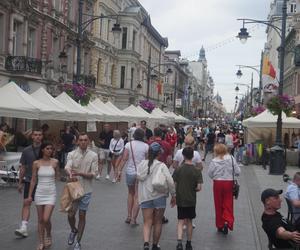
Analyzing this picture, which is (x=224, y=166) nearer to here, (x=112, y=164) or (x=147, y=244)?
(x=147, y=244)

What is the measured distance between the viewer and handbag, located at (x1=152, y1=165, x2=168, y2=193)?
8.03m

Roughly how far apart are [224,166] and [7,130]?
9.08 metres

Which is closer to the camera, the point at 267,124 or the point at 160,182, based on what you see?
the point at 160,182

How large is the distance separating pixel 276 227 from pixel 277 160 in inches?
637

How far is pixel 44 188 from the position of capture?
8.02 metres

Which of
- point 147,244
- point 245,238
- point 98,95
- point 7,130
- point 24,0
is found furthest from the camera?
point 98,95

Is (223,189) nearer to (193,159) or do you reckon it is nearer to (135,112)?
(193,159)

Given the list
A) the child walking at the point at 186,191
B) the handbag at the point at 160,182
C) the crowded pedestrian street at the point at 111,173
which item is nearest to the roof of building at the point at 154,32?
the crowded pedestrian street at the point at 111,173

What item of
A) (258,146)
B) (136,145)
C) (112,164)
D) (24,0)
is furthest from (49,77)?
(136,145)

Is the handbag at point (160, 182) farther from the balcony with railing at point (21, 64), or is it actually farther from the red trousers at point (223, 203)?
the balcony with railing at point (21, 64)

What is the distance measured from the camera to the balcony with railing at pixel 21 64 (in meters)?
29.3

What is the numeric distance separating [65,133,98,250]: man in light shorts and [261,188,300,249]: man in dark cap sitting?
3331mm

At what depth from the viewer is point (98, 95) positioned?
49719 mm

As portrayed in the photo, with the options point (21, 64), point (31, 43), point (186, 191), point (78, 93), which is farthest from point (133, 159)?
point (31, 43)
